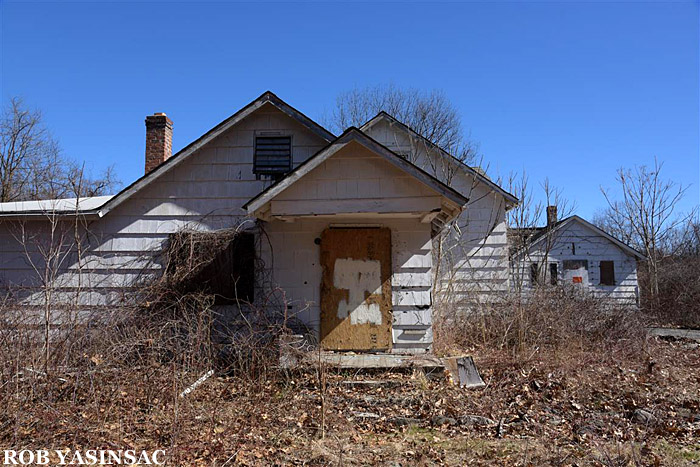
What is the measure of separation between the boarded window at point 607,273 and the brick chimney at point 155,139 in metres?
21.8

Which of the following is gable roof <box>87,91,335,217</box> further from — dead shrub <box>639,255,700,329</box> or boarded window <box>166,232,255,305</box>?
dead shrub <box>639,255,700,329</box>

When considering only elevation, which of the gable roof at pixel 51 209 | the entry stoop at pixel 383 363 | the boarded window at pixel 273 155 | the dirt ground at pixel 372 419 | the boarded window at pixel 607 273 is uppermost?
the boarded window at pixel 273 155

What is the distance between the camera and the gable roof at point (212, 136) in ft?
33.3

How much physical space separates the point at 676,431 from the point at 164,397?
656 cm

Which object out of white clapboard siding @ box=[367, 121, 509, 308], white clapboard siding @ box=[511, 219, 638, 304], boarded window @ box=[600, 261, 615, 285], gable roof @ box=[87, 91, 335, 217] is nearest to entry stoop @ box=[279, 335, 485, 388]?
gable roof @ box=[87, 91, 335, 217]

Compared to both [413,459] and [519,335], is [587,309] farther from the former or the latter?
[413,459]

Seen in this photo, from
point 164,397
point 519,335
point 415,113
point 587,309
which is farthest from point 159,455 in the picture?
point 415,113

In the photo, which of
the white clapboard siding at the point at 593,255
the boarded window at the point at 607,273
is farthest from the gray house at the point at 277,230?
the boarded window at the point at 607,273

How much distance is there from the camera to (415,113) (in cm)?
3050

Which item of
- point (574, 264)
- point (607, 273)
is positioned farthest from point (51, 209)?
point (607, 273)

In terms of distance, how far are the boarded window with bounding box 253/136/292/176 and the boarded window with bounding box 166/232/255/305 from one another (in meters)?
1.47

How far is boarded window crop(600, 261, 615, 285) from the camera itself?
25.1 meters

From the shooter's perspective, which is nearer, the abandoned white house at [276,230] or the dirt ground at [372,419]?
the dirt ground at [372,419]

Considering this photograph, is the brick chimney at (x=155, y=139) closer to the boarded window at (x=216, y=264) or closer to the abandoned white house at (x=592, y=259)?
the boarded window at (x=216, y=264)
